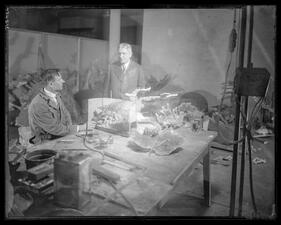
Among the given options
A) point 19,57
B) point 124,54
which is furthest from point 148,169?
point 19,57

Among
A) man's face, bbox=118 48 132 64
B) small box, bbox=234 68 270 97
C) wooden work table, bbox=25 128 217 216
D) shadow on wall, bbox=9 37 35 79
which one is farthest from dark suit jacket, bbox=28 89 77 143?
small box, bbox=234 68 270 97

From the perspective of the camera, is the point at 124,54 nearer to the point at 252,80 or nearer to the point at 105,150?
the point at 105,150

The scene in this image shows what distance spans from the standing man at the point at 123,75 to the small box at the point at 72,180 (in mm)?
728

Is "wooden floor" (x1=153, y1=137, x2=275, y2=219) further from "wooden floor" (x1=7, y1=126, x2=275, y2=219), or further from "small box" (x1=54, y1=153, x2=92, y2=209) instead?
"small box" (x1=54, y1=153, x2=92, y2=209)

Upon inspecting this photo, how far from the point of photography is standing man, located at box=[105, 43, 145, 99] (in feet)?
5.75

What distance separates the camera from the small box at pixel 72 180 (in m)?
1.17

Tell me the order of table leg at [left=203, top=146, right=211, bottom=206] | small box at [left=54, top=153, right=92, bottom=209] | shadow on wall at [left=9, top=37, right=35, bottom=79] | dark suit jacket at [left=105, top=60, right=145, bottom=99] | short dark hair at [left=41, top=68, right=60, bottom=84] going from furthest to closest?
table leg at [left=203, top=146, right=211, bottom=206]
dark suit jacket at [left=105, top=60, right=145, bottom=99]
short dark hair at [left=41, top=68, right=60, bottom=84]
shadow on wall at [left=9, top=37, right=35, bottom=79]
small box at [left=54, top=153, right=92, bottom=209]

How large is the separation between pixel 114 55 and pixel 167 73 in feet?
1.24

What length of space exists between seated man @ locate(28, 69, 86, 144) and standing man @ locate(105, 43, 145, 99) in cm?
33

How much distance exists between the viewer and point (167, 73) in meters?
1.75

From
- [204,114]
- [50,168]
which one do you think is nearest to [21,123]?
Result: [50,168]

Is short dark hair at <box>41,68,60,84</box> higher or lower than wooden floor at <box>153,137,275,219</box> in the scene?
higher

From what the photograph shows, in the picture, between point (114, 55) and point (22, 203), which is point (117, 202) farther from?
point (114, 55)

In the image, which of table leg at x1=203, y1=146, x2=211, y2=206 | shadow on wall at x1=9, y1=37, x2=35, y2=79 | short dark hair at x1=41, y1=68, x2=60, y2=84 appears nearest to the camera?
shadow on wall at x1=9, y1=37, x2=35, y2=79
